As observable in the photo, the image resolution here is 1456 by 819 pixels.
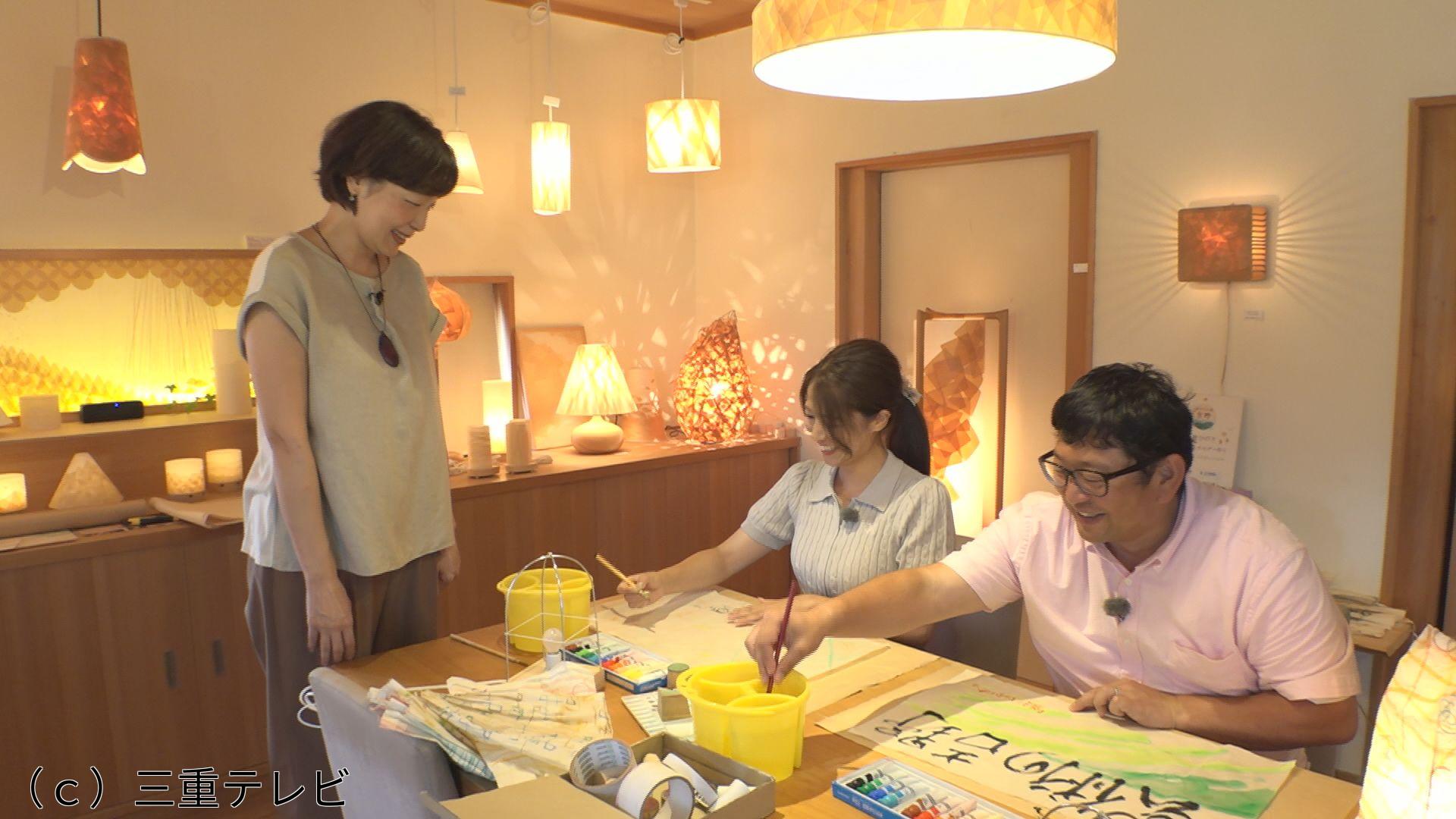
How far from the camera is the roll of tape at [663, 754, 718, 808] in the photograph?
48.1 inches

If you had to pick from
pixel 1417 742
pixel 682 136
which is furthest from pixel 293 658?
pixel 682 136

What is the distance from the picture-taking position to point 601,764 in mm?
1264

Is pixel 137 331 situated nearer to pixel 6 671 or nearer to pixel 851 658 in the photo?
pixel 6 671

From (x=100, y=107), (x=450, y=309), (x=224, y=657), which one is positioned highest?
(x=100, y=107)

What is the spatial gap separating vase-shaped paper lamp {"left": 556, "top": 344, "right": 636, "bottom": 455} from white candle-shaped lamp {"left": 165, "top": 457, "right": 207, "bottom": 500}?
1.13 m

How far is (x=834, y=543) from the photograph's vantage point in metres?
2.23

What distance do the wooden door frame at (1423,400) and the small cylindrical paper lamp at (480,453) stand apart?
2.43 metres

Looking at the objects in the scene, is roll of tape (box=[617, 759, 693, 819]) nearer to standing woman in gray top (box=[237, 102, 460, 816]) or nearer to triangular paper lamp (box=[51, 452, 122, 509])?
standing woman in gray top (box=[237, 102, 460, 816])

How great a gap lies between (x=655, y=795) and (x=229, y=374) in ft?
7.34

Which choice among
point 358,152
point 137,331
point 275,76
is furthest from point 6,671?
point 275,76

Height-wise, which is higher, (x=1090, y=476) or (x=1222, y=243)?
(x=1222, y=243)

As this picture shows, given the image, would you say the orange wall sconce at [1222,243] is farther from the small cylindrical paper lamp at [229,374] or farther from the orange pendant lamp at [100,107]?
the orange pendant lamp at [100,107]

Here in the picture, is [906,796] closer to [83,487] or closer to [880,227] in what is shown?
[83,487]

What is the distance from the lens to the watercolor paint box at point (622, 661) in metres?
1.64
